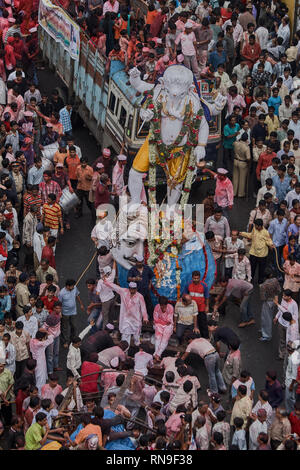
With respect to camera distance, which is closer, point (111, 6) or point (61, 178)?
point (61, 178)

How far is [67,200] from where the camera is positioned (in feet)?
83.0

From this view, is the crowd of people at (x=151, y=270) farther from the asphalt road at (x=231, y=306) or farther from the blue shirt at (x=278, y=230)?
the asphalt road at (x=231, y=306)

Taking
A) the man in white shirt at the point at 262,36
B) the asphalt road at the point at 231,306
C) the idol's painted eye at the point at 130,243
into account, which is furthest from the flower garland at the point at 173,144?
the man in white shirt at the point at 262,36

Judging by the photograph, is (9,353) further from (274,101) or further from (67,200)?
(274,101)

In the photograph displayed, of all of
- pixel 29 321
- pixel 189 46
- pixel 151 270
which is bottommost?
pixel 29 321

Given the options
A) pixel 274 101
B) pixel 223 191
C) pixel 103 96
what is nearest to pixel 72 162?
pixel 103 96

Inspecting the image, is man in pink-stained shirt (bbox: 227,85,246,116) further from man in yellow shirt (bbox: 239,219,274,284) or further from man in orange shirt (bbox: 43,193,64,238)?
man in orange shirt (bbox: 43,193,64,238)

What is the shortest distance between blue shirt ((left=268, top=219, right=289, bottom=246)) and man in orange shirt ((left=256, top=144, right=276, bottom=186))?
1996 millimetres

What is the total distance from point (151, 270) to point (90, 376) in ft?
9.92

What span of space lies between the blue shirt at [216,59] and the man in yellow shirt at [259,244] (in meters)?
6.64

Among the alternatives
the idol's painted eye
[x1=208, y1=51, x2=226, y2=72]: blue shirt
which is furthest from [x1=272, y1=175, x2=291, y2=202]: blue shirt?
[x1=208, y1=51, x2=226, y2=72]: blue shirt

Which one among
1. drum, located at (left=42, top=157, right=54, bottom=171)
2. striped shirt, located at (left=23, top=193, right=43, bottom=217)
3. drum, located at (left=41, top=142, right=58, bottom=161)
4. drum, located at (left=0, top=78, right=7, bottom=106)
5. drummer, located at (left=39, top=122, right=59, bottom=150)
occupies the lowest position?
striped shirt, located at (left=23, top=193, right=43, bottom=217)

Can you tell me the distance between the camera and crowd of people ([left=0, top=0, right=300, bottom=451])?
1955 centimetres
